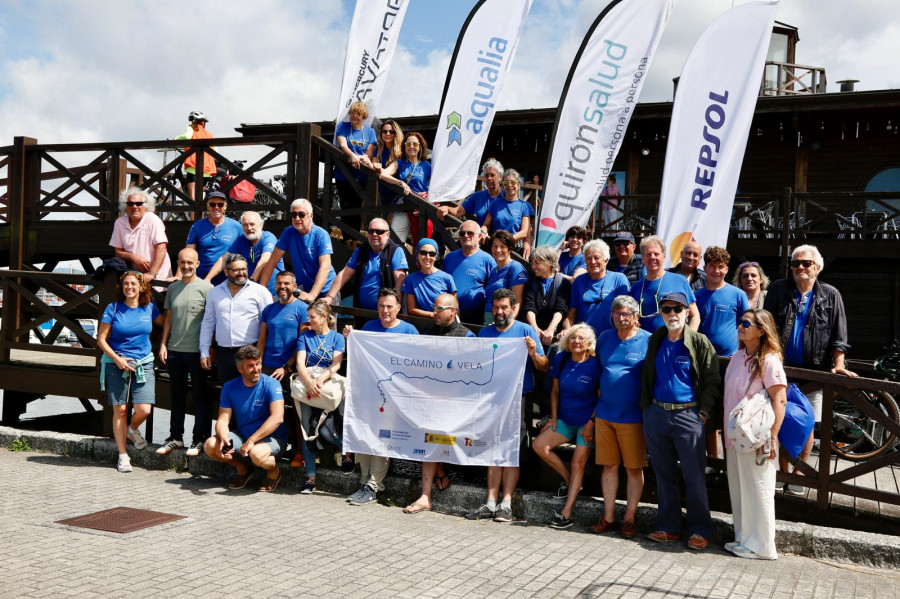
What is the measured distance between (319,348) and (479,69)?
4656 millimetres

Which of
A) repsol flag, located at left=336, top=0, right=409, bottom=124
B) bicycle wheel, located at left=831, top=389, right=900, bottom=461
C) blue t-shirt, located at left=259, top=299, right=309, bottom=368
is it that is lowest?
bicycle wheel, located at left=831, top=389, right=900, bottom=461

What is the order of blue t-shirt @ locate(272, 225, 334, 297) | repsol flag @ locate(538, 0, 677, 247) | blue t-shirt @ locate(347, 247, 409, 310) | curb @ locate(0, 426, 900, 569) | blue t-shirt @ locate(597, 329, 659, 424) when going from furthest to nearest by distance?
repsol flag @ locate(538, 0, 677, 247) → blue t-shirt @ locate(272, 225, 334, 297) → blue t-shirt @ locate(347, 247, 409, 310) → blue t-shirt @ locate(597, 329, 659, 424) → curb @ locate(0, 426, 900, 569)

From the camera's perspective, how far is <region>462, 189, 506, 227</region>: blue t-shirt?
9180 mm

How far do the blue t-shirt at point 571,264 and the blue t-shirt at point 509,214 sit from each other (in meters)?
0.94

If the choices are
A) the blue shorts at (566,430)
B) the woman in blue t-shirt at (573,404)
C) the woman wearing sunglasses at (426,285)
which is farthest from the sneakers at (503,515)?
the woman wearing sunglasses at (426,285)

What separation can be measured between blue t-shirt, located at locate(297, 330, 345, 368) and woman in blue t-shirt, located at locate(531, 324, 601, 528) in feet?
6.59

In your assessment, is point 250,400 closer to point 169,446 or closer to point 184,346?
point 184,346

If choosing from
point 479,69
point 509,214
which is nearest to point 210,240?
point 509,214

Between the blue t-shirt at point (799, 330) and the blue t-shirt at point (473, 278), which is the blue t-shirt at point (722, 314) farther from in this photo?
the blue t-shirt at point (473, 278)

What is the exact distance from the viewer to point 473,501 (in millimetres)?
7027

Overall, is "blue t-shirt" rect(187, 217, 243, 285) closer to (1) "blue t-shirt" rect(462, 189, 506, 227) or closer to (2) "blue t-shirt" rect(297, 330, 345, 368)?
(2) "blue t-shirt" rect(297, 330, 345, 368)

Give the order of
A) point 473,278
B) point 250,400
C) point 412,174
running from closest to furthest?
1. point 250,400
2. point 473,278
3. point 412,174

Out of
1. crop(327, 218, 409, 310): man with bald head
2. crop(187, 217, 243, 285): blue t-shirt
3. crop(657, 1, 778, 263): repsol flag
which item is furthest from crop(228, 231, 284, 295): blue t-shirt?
crop(657, 1, 778, 263): repsol flag

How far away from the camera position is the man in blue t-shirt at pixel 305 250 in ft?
27.6
